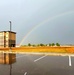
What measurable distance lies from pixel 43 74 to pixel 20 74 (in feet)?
5.44

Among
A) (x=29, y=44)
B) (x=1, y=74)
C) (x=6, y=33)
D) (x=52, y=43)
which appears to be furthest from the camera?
(x=29, y=44)

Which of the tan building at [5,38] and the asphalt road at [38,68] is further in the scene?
the tan building at [5,38]

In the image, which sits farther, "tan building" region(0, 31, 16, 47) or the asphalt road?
"tan building" region(0, 31, 16, 47)

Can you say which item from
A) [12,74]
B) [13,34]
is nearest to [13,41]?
[13,34]

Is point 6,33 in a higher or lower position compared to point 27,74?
higher

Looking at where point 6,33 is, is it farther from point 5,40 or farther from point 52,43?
point 52,43

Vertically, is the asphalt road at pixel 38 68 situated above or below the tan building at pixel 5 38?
below

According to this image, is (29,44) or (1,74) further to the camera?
(29,44)

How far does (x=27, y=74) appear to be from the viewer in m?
10.3

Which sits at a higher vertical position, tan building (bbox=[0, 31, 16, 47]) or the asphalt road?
tan building (bbox=[0, 31, 16, 47])

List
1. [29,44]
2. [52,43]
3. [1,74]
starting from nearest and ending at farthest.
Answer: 1. [1,74]
2. [52,43]
3. [29,44]

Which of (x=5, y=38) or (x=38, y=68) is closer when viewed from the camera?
(x=38, y=68)

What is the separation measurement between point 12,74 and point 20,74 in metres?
0.58

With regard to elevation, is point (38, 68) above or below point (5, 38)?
below
